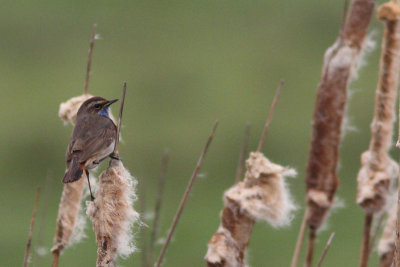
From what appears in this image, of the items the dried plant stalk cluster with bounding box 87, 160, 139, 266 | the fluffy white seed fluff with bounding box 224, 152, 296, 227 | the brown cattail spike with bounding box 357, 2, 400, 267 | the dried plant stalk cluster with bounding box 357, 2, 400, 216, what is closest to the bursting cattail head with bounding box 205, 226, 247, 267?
the fluffy white seed fluff with bounding box 224, 152, 296, 227

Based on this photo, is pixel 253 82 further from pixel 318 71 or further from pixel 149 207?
pixel 149 207

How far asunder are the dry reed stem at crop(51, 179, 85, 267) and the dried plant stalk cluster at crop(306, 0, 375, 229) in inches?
33.2

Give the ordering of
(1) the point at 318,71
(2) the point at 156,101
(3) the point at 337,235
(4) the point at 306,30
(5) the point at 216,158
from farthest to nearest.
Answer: (4) the point at 306,30
(1) the point at 318,71
(2) the point at 156,101
(5) the point at 216,158
(3) the point at 337,235

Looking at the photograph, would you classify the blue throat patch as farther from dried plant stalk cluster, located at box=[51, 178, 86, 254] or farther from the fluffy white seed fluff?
the fluffy white seed fluff

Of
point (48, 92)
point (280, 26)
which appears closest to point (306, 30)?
point (280, 26)

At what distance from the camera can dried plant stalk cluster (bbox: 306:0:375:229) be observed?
128 inches

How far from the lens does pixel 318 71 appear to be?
31.4ft

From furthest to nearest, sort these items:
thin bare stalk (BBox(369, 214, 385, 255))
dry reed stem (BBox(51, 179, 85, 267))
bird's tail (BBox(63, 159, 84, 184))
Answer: thin bare stalk (BBox(369, 214, 385, 255))
dry reed stem (BBox(51, 179, 85, 267))
bird's tail (BBox(63, 159, 84, 184))

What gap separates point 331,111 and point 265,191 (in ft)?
1.41

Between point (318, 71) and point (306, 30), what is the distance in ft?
2.62

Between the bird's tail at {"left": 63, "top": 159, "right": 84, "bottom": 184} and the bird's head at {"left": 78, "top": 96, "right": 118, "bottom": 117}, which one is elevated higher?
the bird's head at {"left": 78, "top": 96, "right": 118, "bottom": 117}

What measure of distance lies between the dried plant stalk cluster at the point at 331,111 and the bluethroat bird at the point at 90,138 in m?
0.71

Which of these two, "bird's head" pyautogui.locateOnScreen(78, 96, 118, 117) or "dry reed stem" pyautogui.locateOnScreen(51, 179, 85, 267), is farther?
"bird's head" pyautogui.locateOnScreen(78, 96, 118, 117)

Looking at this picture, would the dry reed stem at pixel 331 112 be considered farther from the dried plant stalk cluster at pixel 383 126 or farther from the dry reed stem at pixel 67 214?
the dry reed stem at pixel 67 214
